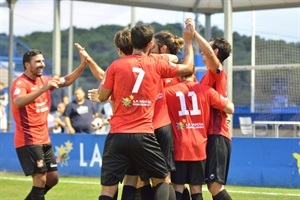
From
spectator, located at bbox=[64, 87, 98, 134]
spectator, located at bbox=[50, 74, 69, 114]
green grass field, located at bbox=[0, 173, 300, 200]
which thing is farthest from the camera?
spectator, located at bbox=[50, 74, 69, 114]

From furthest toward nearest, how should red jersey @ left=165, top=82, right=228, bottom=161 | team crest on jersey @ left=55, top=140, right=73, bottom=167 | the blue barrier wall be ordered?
team crest on jersey @ left=55, top=140, right=73, bottom=167 < the blue barrier wall < red jersey @ left=165, top=82, right=228, bottom=161

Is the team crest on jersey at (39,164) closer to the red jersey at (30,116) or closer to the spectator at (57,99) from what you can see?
the red jersey at (30,116)

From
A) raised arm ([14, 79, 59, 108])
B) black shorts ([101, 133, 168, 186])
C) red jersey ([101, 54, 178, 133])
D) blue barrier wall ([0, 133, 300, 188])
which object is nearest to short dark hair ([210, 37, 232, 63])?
red jersey ([101, 54, 178, 133])

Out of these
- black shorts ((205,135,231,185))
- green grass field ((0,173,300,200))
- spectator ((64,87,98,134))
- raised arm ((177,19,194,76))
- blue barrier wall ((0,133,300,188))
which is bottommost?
green grass field ((0,173,300,200))

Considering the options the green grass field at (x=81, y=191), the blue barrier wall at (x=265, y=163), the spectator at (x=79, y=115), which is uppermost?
the spectator at (x=79, y=115)

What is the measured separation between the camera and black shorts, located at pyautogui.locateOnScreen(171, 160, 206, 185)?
9.79 meters

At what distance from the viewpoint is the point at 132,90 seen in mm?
8828

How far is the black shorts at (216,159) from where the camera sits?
32.7ft

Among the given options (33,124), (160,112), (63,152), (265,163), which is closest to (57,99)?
(63,152)

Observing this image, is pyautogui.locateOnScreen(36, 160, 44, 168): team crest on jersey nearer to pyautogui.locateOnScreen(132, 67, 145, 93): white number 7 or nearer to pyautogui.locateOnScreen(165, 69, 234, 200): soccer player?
pyautogui.locateOnScreen(165, 69, 234, 200): soccer player

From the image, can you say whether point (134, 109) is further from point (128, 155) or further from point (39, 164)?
point (39, 164)

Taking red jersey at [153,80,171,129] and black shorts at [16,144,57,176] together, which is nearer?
red jersey at [153,80,171,129]

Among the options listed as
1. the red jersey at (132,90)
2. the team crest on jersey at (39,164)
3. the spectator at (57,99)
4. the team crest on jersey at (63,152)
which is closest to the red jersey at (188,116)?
the red jersey at (132,90)

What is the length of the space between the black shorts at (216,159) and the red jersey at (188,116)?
10.0 inches
